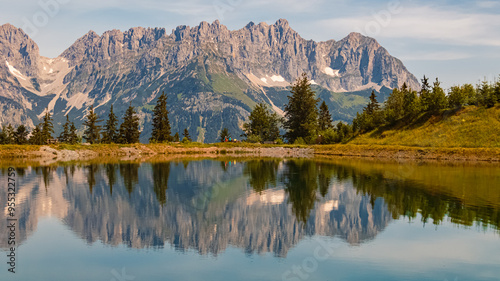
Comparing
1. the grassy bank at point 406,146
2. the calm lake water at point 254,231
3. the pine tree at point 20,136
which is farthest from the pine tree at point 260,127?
the calm lake water at point 254,231

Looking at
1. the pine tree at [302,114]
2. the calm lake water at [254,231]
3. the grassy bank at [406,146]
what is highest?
the pine tree at [302,114]

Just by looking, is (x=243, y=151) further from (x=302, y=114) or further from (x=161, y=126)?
(x=302, y=114)

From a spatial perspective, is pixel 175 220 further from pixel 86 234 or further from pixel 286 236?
pixel 286 236

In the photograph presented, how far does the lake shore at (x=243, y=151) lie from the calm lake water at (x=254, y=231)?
5179 centimetres

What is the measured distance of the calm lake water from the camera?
23906 millimetres

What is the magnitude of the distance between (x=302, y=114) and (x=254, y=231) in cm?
14353

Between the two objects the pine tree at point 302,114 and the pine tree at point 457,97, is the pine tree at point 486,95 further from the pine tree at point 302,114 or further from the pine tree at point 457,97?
the pine tree at point 302,114

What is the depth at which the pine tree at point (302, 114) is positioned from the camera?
17088 cm

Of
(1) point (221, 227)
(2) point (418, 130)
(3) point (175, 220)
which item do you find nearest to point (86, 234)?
(3) point (175, 220)

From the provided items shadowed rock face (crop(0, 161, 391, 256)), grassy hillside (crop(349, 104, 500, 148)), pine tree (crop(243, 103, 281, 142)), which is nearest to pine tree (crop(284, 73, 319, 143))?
pine tree (crop(243, 103, 281, 142))

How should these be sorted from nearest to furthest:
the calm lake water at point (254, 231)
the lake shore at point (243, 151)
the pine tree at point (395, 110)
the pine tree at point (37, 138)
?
1. the calm lake water at point (254, 231)
2. the lake shore at point (243, 151)
3. the pine tree at point (395, 110)
4. the pine tree at point (37, 138)

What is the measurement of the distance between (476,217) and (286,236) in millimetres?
15704

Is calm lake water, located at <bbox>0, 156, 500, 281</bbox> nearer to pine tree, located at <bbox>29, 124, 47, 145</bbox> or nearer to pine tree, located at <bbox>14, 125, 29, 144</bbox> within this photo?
pine tree, located at <bbox>29, 124, 47, 145</bbox>

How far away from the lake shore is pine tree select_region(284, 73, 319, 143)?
72.0ft
